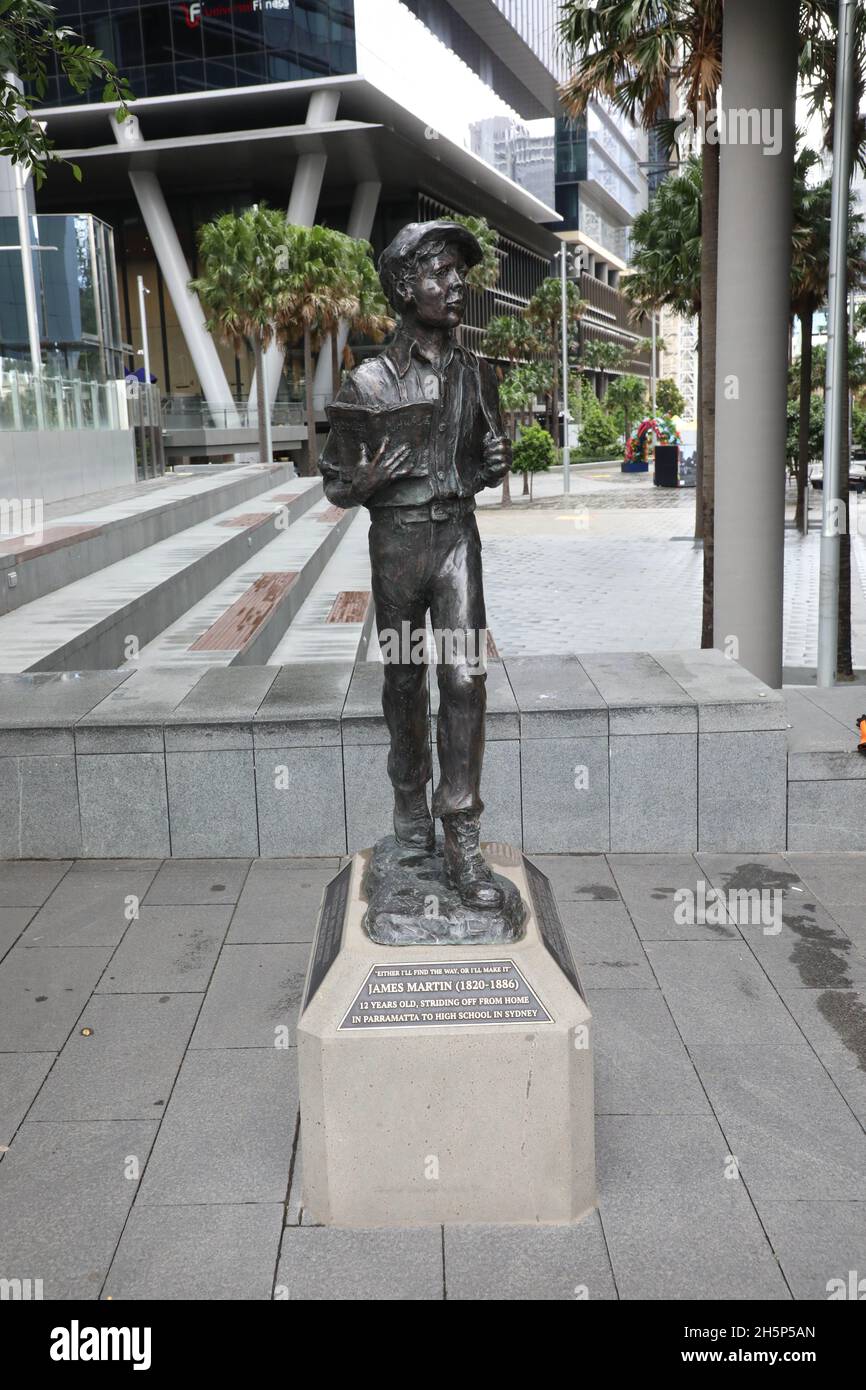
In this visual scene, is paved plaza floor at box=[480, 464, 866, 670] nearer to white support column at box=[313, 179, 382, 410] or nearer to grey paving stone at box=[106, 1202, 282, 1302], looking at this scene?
grey paving stone at box=[106, 1202, 282, 1302]

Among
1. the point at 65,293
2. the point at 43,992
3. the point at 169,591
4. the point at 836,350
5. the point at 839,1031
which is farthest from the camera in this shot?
the point at 65,293

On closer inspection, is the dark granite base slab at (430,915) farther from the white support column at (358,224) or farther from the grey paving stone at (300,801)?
the white support column at (358,224)

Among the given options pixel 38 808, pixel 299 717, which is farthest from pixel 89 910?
pixel 299 717

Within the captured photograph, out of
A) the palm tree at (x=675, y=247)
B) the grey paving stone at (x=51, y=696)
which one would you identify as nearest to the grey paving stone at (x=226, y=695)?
the grey paving stone at (x=51, y=696)

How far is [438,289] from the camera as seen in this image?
13.7 feet

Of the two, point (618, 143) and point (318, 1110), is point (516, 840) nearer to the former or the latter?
point (318, 1110)

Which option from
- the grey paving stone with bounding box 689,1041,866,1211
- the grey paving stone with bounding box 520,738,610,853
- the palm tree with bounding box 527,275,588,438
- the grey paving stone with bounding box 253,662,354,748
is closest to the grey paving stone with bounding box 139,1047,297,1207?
the grey paving stone with bounding box 689,1041,866,1211

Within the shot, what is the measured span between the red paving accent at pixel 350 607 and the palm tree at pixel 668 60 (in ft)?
11.9

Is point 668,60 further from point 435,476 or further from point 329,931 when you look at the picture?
point 329,931

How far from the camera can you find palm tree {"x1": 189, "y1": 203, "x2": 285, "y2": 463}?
4412 centimetres

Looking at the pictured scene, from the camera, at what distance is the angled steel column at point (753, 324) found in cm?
995

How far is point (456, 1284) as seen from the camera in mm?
3656

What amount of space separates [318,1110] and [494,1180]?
1.98ft

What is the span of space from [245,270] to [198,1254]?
146ft
